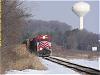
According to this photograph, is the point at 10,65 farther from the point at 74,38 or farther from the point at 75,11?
the point at 75,11

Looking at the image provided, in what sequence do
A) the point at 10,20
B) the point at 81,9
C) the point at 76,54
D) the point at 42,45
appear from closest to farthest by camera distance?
1. the point at 10,20
2. the point at 42,45
3. the point at 76,54
4. the point at 81,9

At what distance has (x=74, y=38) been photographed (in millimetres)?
108312

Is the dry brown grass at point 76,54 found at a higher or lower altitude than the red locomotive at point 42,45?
lower

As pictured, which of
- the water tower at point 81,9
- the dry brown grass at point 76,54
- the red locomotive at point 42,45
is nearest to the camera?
the red locomotive at point 42,45

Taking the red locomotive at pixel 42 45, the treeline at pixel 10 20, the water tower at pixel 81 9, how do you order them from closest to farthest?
the treeline at pixel 10 20
the red locomotive at pixel 42 45
the water tower at pixel 81 9

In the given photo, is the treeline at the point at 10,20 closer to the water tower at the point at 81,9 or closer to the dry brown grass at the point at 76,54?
the dry brown grass at the point at 76,54

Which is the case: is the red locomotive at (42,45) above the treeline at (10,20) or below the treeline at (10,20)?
below

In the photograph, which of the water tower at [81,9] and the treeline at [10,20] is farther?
the water tower at [81,9]

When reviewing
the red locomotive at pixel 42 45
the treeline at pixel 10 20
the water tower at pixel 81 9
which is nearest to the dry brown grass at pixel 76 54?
the red locomotive at pixel 42 45

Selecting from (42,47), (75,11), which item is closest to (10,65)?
(42,47)

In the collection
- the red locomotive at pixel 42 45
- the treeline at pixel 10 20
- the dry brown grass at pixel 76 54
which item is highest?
the treeline at pixel 10 20

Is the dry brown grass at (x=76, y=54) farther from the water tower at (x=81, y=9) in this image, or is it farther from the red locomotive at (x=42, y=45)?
the water tower at (x=81, y=9)

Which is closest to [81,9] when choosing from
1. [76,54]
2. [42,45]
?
[76,54]

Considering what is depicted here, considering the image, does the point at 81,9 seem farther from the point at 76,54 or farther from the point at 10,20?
the point at 10,20
